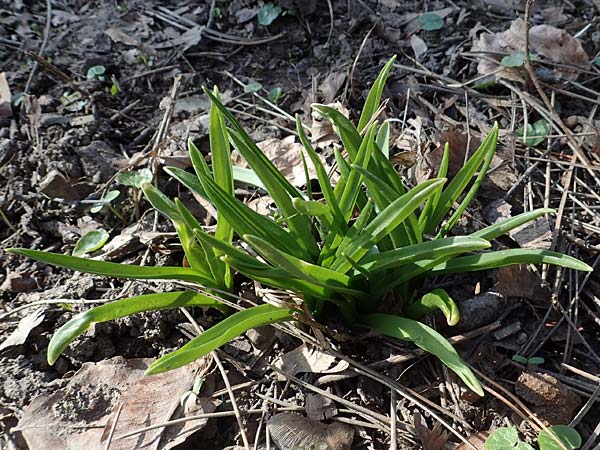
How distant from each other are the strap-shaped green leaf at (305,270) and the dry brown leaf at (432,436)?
1.16 ft

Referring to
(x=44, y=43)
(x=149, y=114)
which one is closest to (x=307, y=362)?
(x=149, y=114)

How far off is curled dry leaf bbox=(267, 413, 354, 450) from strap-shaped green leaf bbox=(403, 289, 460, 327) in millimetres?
342

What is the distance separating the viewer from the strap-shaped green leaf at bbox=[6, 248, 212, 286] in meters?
1.30

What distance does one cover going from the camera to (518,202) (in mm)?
1862

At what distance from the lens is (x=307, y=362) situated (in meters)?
1.50

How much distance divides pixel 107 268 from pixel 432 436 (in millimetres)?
879

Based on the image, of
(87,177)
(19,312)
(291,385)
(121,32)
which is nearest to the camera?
(291,385)

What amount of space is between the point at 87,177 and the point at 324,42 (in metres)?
1.23

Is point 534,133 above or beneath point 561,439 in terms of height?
above

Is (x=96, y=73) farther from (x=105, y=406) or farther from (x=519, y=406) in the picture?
(x=519, y=406)

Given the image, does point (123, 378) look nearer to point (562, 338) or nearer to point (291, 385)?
point (291, 385)

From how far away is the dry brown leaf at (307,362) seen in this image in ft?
4.83

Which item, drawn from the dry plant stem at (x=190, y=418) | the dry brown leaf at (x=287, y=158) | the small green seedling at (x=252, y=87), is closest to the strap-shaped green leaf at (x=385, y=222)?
the dry plant stem at (x=190, y=418)

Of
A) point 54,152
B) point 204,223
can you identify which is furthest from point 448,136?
point 54,152
